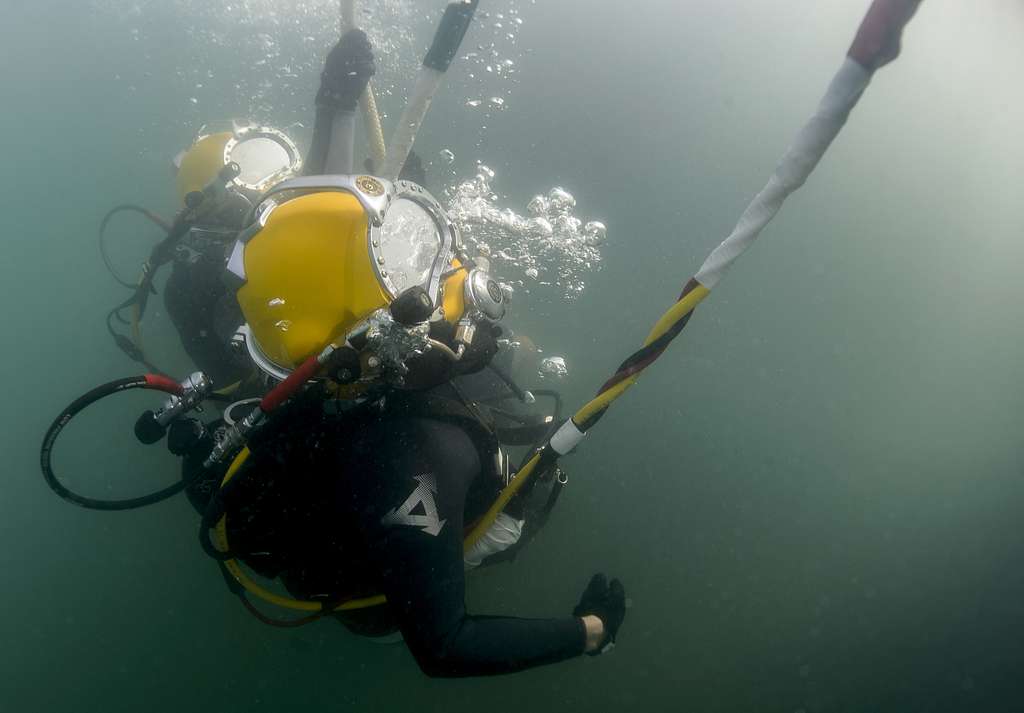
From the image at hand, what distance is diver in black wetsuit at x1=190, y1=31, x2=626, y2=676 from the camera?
1.80 meters

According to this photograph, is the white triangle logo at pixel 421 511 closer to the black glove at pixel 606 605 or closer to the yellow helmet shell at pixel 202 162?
the black glove at pixel 606 605

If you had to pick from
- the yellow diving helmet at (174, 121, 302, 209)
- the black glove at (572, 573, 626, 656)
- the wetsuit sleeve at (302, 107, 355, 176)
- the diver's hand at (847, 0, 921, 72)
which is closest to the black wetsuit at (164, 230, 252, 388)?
the yellow diving helmet at (174, 121, 302, 209)

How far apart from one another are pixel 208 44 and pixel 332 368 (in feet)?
35.6

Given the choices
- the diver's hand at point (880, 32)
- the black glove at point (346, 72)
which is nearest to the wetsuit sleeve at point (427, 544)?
the diver's hand at point (880, 32)

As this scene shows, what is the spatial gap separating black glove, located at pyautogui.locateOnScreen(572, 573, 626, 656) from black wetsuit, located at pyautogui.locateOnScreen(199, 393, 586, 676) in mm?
658

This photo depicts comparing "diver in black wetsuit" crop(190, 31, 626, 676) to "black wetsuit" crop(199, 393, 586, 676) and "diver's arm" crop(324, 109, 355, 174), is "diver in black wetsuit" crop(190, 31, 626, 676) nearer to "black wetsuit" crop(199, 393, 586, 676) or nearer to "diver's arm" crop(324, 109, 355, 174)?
"black wetsuit" crop(199, 393, 586, 676)

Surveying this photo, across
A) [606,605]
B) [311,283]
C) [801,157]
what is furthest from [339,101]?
[606,605]

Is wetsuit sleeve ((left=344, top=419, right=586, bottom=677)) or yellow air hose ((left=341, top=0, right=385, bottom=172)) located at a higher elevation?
yellow air hose ((left=341, top=0, right=385, bottom=172))

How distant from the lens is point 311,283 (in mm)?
1835

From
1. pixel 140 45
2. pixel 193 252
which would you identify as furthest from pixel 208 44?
pixel 193 252

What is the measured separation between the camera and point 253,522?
199 centimetres

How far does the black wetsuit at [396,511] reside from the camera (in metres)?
1.80

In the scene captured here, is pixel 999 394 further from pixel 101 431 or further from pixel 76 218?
pixel 76 218

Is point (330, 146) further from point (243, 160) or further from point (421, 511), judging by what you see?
point (421, 511)
